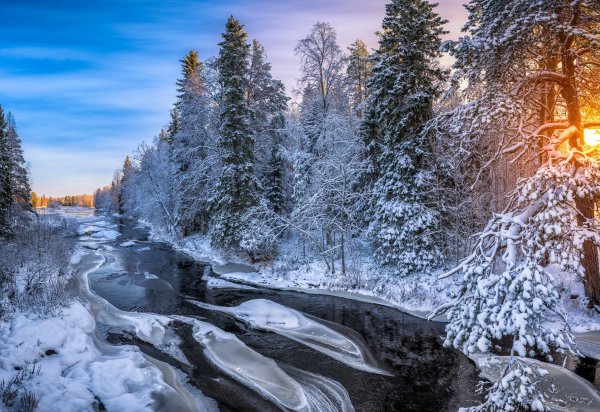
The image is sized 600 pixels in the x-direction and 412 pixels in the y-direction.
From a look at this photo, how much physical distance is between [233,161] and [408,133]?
460 inches

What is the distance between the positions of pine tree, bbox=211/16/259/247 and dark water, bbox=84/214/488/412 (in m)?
4.37

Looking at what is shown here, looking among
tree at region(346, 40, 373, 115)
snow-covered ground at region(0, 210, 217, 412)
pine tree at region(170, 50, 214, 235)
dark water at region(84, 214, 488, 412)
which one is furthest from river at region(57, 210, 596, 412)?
tree at region(346, 40, 373, 115)

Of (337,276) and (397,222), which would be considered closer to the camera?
(397,222)

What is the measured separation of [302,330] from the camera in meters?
11.4

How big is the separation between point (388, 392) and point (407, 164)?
10.6m

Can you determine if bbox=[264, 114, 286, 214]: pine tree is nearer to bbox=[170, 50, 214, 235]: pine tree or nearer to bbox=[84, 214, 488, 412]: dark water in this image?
bbox=[170, 50, 214, 235]: pine tree

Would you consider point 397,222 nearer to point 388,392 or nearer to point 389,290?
point 389,290

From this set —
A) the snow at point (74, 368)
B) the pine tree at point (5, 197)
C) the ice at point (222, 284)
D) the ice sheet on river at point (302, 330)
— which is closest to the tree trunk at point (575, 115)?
the ice sheet on river at point (302, 330)

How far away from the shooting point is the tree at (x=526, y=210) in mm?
4809

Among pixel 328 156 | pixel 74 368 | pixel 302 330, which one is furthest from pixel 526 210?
pixel 328 156

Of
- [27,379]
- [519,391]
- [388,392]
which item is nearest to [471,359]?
[388,392]

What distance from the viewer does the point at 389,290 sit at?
15.2 m

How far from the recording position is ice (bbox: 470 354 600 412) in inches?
269

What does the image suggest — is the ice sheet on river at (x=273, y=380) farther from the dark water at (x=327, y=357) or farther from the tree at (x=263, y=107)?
the tree at (x=263, y=107)
